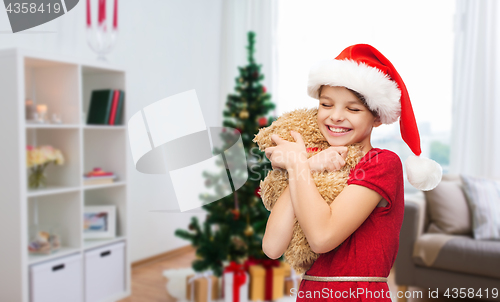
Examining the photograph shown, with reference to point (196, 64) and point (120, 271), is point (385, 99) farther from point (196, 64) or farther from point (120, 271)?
point (196, 64)

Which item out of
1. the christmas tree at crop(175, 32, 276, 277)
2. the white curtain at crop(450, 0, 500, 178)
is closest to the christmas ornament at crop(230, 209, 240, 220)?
the christmas tree at crop(175, 32, 276, 277)

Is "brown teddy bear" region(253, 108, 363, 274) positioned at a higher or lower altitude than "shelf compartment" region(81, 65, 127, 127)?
lower

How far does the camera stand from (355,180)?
2.58 ft

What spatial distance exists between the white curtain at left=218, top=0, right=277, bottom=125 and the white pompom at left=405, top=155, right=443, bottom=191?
9.93 ft

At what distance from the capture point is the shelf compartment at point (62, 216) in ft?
7.71

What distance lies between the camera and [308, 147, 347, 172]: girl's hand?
2.63 feet

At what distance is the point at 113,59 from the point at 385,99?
2.70 meters

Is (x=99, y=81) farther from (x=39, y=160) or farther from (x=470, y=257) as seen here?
(x=470, y=257)

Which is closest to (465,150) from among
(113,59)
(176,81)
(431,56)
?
(431,56)

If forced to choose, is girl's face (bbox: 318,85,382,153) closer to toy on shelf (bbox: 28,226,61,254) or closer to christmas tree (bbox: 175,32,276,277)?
christmas tree (bbox: 175,32,276,277)

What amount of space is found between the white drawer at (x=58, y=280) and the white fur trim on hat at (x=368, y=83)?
2003 millimetres

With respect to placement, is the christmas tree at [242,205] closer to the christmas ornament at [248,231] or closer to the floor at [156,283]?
the christmas ornament at [248,231]

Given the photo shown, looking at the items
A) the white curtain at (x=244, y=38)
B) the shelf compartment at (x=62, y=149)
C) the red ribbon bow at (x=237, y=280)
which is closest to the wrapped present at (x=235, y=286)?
the red ribbon bow at (x=237, y=280)

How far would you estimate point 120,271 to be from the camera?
2.60m
